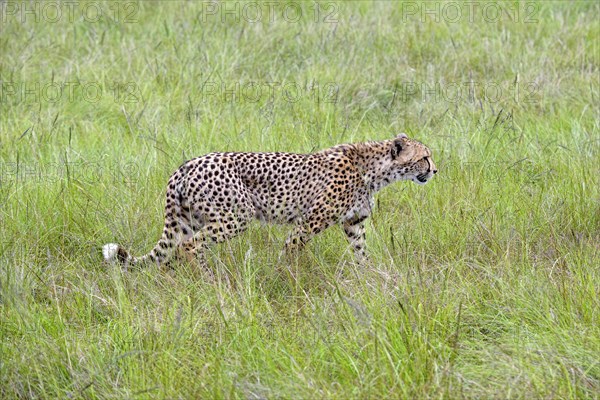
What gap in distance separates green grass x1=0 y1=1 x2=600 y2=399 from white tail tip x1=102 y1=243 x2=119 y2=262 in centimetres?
12

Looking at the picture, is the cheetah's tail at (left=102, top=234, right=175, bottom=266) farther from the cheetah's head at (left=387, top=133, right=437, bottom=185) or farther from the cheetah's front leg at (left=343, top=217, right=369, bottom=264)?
the cheetah's head at (left=387, top=133, right=437, bottom=185)

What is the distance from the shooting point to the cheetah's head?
5387mm

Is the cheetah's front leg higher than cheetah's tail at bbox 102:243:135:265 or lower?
lower

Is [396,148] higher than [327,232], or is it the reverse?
[396,148]

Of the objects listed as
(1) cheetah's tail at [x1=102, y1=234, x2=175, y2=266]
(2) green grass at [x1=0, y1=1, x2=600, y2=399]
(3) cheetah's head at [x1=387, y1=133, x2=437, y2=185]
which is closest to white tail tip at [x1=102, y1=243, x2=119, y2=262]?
(1) cheetah's tail at [x1=102, y1=234, x2=175, y2=266]

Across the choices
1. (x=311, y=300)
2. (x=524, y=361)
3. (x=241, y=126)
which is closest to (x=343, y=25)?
(x=241, y=126)

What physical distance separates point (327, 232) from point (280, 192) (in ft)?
1.12

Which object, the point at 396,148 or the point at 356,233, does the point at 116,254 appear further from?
the point at 396,148

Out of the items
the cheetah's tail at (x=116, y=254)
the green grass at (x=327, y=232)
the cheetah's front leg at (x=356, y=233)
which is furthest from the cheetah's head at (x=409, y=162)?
the cheetah's tail at (x=116, y=254)

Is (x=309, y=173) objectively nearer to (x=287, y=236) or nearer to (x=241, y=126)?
(x=287, y=236)

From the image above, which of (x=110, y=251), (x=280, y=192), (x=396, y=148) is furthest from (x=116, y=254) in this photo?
(x=396, y=148)

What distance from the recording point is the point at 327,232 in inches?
210

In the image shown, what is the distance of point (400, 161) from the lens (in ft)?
17.7

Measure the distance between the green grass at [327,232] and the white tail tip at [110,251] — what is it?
119mm
